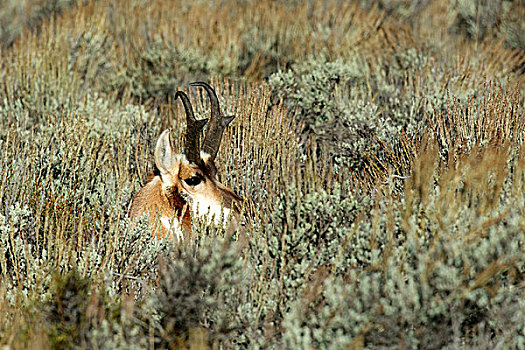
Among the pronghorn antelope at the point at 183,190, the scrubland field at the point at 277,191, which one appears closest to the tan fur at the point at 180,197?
the pronghorn antelope at the point at 183,190

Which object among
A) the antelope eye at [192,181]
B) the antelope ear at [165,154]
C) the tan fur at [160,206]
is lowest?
the tan fur at [160,206]

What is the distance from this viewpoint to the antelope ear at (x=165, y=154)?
13.0ft

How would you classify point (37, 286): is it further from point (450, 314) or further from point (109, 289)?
point (450, 314)

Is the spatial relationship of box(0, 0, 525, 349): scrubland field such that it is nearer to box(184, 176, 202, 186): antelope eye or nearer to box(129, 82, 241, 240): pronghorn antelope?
box(129, 82, 241, 240): pronghorn antelope

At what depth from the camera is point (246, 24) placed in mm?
8477

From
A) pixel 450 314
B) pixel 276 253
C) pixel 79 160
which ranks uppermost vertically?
pixel 450 314

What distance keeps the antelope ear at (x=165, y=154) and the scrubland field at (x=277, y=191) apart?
390 mm

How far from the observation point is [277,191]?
12.6 ft

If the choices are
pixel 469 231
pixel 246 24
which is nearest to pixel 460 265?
pixel 469 231

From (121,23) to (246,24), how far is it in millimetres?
1781

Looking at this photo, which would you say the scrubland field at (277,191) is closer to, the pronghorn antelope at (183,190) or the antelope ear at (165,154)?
the pronghorn antelope at (183,190)

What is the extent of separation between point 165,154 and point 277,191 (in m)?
0.82

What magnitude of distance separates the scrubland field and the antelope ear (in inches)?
15.3

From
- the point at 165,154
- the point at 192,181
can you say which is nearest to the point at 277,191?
A: the point at 192,181
